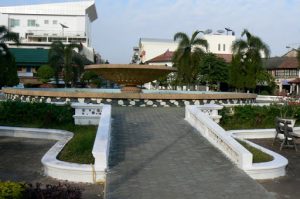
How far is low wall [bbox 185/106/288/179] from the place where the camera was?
26.2 ft

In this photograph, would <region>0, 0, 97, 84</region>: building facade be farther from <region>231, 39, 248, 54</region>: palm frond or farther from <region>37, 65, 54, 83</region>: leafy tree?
<region>231, 39, 248, 54</region>: palm frond

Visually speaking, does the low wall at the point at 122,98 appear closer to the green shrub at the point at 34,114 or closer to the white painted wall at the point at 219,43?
the green shrub at the point at 34,114

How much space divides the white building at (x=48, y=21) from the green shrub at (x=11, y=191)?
94.5 metres

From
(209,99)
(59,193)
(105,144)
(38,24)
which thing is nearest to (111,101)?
(209,99)

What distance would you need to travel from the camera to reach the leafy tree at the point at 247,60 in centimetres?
3716

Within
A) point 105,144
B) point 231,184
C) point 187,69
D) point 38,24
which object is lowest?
point 231,184

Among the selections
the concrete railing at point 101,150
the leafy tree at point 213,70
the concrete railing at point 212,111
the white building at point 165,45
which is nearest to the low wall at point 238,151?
the concrete railing at point 212,111

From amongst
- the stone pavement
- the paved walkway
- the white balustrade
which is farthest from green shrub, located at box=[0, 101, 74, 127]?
the paved walkway

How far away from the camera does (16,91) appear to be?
1847 centimetres

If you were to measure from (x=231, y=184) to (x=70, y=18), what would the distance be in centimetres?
10110

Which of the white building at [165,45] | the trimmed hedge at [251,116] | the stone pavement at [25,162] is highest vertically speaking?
the white building at [165,45]

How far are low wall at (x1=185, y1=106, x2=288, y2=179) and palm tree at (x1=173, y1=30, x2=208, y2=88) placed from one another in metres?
24.6

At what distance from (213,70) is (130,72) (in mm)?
31432

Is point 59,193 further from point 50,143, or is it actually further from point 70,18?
point 70,18
